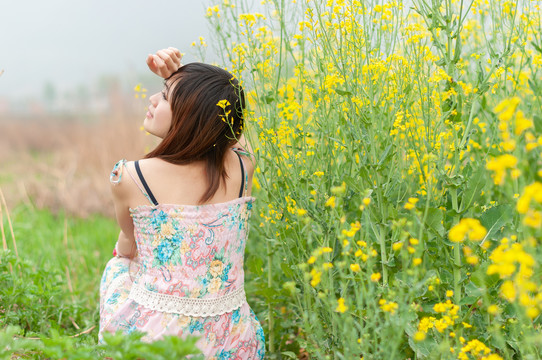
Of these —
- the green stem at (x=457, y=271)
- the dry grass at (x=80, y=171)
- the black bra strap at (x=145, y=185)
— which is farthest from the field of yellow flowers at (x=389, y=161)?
the dry grass at (x=80, y=171)

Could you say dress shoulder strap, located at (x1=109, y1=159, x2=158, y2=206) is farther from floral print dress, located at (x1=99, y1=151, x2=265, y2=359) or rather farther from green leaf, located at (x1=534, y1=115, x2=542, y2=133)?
green leaf, located at (x1=534, y1=115, x2=542, y2=133)

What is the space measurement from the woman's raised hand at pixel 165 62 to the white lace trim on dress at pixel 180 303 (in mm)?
903

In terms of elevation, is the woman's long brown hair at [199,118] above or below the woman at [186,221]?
above

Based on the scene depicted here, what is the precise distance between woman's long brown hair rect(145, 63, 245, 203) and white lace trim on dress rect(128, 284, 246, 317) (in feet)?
1.32

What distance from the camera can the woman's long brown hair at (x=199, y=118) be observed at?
6.84 feet

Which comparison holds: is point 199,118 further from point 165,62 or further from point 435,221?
point 435,221

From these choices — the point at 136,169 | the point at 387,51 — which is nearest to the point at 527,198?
the point at 387,51

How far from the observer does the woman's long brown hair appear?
6.84ft

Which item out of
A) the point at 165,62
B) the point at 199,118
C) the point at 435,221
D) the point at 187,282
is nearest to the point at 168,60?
the point at 165,62

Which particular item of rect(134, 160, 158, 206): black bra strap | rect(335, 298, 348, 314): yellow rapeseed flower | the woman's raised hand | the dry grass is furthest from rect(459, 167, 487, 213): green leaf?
the dry grass

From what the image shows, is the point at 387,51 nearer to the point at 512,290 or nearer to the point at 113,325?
the point at 512,290

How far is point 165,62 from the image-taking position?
223 cm

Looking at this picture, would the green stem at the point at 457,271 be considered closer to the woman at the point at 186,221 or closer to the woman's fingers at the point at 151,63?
the woman at the point at 186,221

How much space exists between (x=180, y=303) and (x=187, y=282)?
0.28ft
